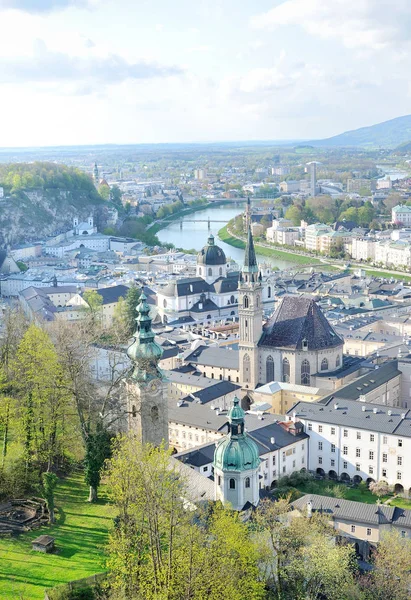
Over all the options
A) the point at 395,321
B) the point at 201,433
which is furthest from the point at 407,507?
the point at 395,321

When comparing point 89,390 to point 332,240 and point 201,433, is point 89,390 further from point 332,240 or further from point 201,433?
point 332,240

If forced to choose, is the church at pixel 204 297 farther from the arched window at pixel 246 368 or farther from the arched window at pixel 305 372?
the arched window at pixel 305 372

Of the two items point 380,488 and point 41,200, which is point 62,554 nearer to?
point 380,488

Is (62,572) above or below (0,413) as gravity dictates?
below

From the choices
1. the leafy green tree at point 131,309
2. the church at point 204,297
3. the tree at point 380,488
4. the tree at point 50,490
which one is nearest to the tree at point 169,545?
the tree at point 50,490

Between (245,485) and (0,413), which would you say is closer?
(245,485)

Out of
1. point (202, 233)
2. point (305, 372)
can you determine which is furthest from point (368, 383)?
point (202, 233)

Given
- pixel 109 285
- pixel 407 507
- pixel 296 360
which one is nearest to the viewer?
pixel 407 507
